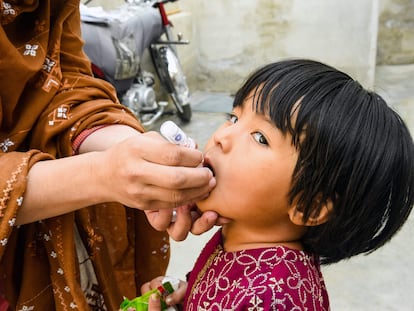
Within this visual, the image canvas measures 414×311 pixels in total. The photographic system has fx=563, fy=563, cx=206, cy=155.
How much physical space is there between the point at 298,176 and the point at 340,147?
8 cm

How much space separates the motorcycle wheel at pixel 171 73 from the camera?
12.8 feet

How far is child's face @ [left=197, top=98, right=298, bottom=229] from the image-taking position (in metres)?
0.87

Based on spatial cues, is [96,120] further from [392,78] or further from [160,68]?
[392,78]

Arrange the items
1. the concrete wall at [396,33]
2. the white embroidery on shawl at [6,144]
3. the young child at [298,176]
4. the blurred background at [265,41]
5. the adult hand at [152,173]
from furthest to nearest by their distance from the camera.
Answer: the concrete wall at [396,33] → the blurred background at [265,41] → the white embroidery on shawl at [6,144] → the young child at [298,176] → the adult hand at [152,173]

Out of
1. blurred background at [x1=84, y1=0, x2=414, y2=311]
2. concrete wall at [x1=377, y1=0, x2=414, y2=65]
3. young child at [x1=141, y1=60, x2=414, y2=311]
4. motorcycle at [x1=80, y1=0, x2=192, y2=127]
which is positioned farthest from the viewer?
concrete wall at [x1=377, y1=0, x2=414, y2=65]

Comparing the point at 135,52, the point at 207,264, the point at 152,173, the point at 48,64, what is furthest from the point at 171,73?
the point at 152,173

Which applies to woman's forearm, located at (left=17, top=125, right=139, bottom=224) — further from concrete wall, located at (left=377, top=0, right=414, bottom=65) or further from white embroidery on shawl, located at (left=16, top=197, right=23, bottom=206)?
concrete wall, located at (left=377, top=0, right=414, bottom=65)

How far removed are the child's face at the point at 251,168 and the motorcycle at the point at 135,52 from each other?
6.51ft

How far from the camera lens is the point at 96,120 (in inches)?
42.1

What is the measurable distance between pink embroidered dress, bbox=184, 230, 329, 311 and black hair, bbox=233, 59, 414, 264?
7 centimetres

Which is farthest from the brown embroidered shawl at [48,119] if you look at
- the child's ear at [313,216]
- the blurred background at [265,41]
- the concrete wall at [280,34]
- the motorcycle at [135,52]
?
the concrete wall at [280,34]

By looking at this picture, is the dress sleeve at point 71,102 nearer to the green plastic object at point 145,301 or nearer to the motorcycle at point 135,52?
the green plastic object at point 145,301

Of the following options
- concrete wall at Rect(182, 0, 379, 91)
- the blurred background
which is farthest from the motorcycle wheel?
concrete wall at Rect(182, 0, 379, 91)

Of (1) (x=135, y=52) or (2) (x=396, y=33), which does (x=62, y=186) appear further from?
(2) (x=396, y=33)
